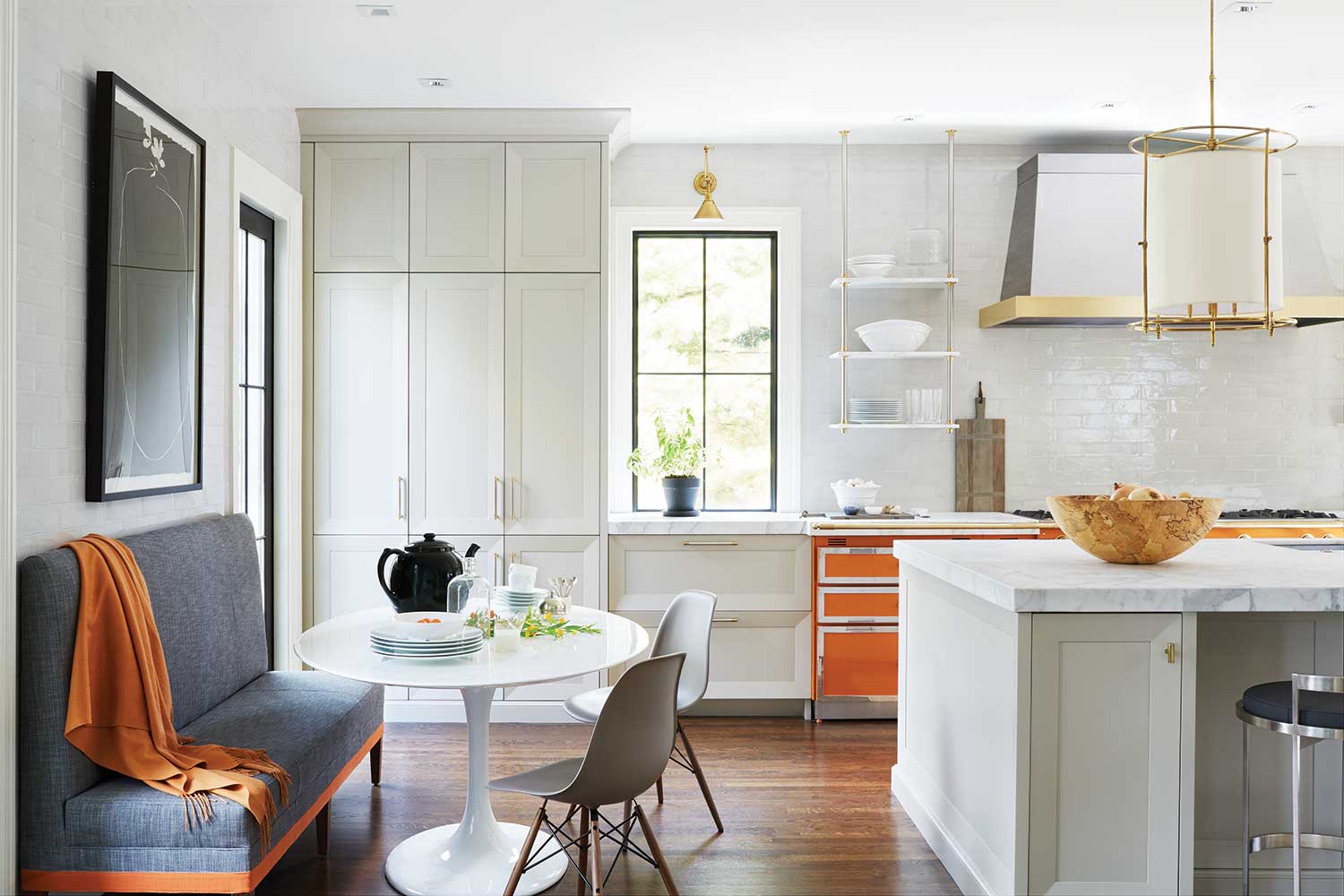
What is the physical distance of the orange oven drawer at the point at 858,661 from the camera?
429cm

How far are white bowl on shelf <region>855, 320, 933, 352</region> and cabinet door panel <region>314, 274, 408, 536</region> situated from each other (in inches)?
87.5

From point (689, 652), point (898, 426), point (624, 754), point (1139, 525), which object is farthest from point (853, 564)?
point (624, 754)

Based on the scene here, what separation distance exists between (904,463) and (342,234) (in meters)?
2.95

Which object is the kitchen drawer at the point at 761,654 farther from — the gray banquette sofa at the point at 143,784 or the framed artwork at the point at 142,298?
the framed artwork at the point at 142,298

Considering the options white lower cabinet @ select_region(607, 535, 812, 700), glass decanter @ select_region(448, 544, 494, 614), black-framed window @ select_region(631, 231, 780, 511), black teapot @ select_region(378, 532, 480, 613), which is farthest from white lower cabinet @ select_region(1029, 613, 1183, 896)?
black-framed window @ select_region(631, 231, 780, 511)

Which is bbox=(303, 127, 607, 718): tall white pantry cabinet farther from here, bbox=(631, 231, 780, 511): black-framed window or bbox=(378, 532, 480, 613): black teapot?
bbox=(378, 532, 480, 613): black teapot

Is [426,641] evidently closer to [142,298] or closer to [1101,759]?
[142,298]

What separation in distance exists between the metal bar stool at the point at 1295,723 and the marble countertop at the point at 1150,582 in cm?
21

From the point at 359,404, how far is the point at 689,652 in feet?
6.60

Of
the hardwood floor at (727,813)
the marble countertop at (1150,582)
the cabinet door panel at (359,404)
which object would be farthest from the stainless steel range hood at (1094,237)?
the cabinet door panel at (359,404)

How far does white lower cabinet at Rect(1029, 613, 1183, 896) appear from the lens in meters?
2.27

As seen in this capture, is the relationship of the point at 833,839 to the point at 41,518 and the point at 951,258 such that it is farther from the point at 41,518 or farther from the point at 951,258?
the point at 951,258

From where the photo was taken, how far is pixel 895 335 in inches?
181

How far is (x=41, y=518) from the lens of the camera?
90.6 inches
